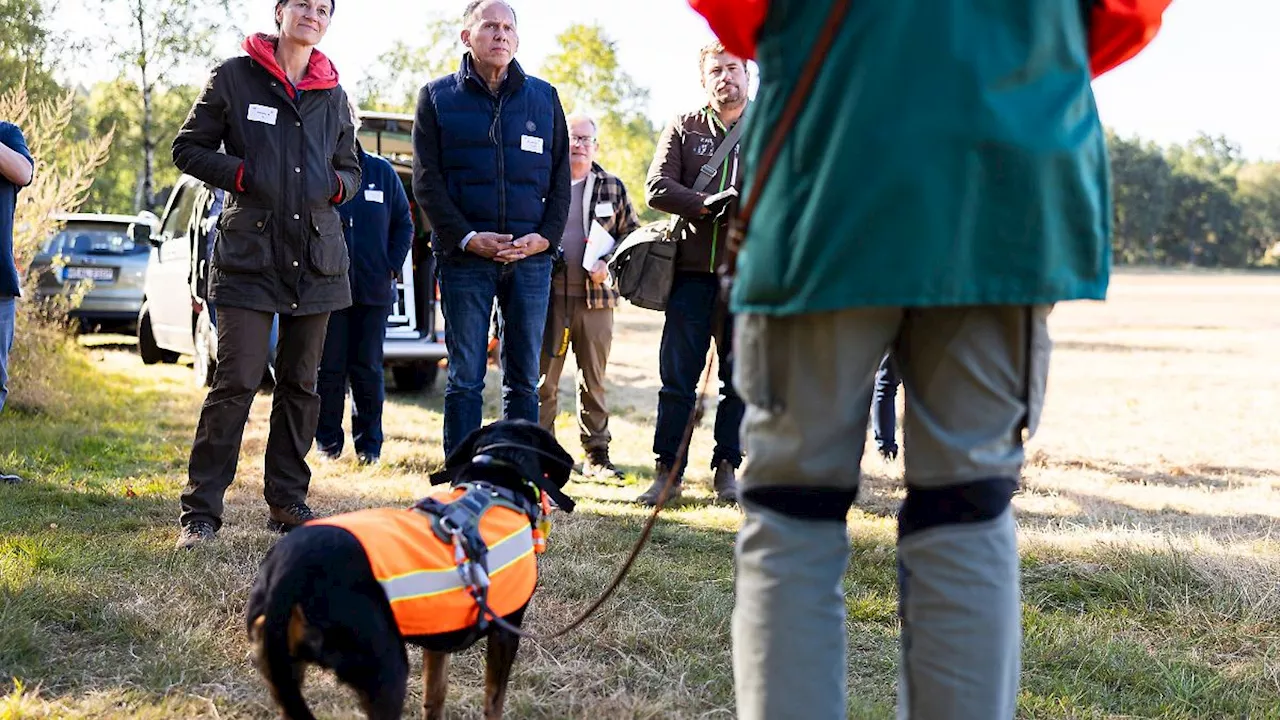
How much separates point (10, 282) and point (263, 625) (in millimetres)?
3810

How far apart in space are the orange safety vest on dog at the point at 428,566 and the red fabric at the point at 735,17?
1155mm

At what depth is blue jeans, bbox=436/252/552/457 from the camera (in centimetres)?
488

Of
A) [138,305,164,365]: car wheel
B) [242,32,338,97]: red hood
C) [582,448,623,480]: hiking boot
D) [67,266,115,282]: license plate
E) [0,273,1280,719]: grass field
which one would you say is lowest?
[582,448,623,480]: hiking boot

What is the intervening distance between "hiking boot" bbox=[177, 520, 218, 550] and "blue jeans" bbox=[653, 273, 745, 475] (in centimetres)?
211

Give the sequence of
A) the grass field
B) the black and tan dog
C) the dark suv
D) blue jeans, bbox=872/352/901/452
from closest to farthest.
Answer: the black and tan dog
the grass field
blue jeans, bbox=872/352/901/452
the dark suv

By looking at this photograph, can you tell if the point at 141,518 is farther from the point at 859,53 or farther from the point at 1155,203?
the point at 1155,203

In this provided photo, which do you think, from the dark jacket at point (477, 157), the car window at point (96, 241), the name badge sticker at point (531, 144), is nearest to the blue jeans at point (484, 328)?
the dark jacket at point (477, 157)

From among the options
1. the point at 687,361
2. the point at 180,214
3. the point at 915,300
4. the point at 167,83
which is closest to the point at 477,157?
the point at 687,361

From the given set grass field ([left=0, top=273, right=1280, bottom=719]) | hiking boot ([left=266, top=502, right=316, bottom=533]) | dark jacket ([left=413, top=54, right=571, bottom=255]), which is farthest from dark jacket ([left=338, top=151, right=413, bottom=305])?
hiking boot ([left=266, top=502, right=316, bottom=533])

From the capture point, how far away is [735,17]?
5.92 ft

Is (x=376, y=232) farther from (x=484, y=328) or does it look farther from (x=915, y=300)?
(x=915, y=300)

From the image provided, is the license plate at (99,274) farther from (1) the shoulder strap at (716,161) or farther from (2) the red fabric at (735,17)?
(2) the red fabric at (735,17)

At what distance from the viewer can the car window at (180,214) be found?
9414mm

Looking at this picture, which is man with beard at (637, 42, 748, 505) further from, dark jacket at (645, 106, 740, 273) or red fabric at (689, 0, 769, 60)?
red fabric at (689, 0, 769, 60)
